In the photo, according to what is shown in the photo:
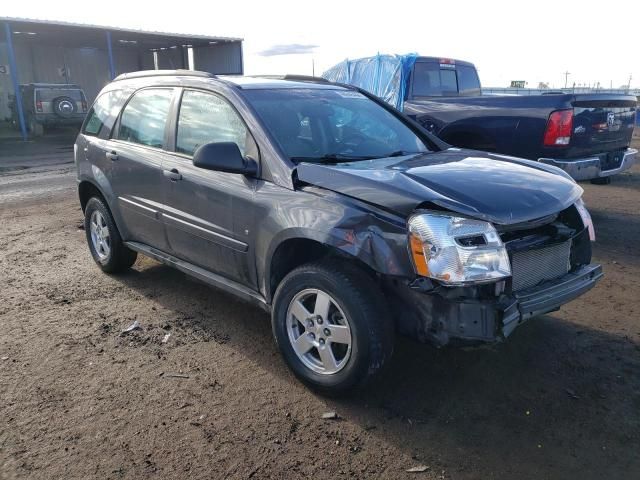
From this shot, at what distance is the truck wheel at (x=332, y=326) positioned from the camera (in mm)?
2812

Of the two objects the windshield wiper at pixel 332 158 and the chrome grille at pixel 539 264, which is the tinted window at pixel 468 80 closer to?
the windshield wiper at pixel 332 158

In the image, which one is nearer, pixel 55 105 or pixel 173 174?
pixel 173 174

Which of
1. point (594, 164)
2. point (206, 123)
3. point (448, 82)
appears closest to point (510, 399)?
point (206, 123)

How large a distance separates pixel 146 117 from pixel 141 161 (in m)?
0.41

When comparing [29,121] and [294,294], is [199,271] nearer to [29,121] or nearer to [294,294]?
[294,294]

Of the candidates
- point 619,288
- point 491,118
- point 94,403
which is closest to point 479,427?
point 94,403

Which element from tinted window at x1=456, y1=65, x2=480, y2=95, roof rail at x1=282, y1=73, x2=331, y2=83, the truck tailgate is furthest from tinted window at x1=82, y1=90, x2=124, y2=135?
tinted window at x1=456, y1=65, x2=480, y2=95

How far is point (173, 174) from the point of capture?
394cm

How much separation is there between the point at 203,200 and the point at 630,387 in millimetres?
2973

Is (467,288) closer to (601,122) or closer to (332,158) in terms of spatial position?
(332,158)

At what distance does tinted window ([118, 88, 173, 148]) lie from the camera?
4.23m

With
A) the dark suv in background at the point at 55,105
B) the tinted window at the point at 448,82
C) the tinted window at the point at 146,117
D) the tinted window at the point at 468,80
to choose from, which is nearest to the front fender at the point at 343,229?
the tinted window at the point at 146,117

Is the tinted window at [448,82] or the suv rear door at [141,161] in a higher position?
the tinted window at [448,82]

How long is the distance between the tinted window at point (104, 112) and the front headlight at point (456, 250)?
11.0 ft
